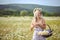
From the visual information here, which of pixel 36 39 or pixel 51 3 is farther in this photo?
pixel 51 3

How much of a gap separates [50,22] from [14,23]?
519 millimetres

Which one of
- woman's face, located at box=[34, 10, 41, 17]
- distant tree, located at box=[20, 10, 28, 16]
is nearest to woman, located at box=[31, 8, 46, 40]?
woman's face, located at box=[34, 10, 41, 17]

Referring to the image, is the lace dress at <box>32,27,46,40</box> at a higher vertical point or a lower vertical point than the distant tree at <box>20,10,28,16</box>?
lower

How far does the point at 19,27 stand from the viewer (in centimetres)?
213

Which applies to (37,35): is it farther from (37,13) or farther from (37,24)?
(37,13)

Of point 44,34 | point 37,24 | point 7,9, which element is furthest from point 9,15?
point 44,34

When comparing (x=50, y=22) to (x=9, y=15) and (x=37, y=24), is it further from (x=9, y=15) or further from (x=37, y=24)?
(x=9, y=15)

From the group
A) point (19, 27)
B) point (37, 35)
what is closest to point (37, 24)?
point (37, 35)

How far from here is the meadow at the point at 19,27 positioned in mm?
2104

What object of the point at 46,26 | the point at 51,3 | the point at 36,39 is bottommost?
the point at 36,39

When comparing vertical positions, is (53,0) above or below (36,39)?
above

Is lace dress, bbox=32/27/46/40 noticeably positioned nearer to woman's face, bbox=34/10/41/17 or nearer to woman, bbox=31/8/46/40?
woman, bbox=31/8/46/40

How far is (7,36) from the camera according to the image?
2.12 meters

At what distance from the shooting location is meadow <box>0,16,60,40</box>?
2.10 meters
